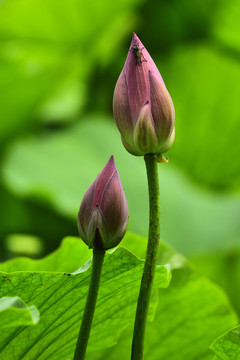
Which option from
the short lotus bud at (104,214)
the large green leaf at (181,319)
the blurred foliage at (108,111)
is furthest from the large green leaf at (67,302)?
the blurred foliage at (108,111)

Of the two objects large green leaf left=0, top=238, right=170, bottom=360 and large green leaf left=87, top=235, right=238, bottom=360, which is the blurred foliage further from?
large green leaf left=0, top=238, right=170, bottom=360

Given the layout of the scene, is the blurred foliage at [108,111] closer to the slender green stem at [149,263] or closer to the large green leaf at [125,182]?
the large green leaf at [125,182]

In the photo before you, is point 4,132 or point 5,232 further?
point 4,132

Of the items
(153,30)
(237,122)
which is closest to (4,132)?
(153,30)

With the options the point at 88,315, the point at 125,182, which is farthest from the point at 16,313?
the point at 125,182

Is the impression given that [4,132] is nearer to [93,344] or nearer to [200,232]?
[200,232]

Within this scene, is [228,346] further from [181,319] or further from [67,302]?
[181,319]

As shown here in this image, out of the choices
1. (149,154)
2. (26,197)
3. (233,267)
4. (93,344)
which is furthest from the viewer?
(26,197)
